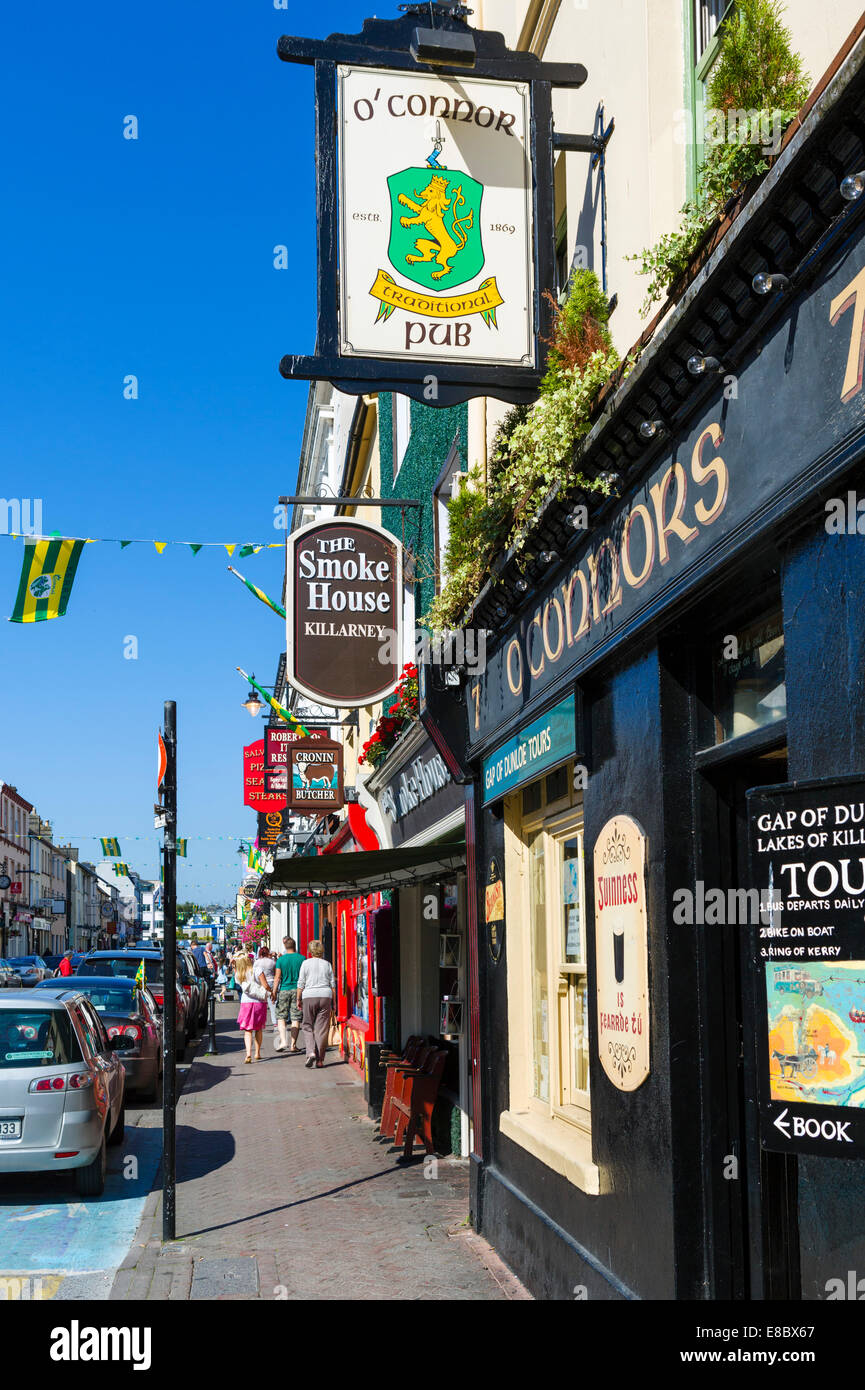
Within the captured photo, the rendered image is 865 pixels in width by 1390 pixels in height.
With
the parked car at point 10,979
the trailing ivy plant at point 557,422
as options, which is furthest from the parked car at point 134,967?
the parked car at point 10,979

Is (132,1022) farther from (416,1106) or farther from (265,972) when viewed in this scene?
(265,972)

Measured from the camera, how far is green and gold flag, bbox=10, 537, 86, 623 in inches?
555

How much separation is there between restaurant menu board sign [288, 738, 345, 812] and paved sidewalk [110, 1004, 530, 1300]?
7.57m

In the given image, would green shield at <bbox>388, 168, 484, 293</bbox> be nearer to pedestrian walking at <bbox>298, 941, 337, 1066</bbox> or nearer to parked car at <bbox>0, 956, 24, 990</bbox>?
pedestrian walking at <bbox>298, 941, 337, 1066</bbox>

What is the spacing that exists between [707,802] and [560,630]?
198 cm

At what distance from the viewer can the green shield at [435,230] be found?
6.80 metres

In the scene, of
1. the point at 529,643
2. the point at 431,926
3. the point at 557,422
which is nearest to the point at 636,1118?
the point at 529,643

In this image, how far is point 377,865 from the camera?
11.0 meters

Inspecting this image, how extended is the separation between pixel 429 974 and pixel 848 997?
1158 cm

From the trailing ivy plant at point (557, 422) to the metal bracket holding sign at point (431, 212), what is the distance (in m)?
0.31

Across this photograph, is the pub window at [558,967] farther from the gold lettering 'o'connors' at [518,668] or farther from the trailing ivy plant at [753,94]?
the trailing ivy plant at [753,94]

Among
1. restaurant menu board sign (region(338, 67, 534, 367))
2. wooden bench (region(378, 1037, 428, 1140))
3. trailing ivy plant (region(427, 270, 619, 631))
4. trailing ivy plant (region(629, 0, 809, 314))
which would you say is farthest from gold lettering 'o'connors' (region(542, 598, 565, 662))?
wooden bench (region(378, 1037, 428, 1140))
